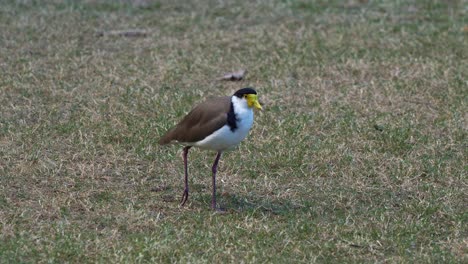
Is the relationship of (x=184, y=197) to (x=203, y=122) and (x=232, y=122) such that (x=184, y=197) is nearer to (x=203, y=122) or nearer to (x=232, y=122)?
(x=203, y=122)

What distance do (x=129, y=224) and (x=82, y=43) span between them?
14.3 feet

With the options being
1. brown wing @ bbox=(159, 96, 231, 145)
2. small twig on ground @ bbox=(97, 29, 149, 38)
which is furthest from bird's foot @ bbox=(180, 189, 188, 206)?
small twig on ground @ bbox=(97, 29, 149, 38)

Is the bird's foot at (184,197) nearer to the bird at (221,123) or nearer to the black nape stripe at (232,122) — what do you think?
the bird at (221,123)

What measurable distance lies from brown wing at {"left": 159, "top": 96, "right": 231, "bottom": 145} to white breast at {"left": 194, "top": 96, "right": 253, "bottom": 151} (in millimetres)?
37

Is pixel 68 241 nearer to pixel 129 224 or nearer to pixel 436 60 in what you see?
pixel 129 224

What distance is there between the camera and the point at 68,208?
5.75 metres

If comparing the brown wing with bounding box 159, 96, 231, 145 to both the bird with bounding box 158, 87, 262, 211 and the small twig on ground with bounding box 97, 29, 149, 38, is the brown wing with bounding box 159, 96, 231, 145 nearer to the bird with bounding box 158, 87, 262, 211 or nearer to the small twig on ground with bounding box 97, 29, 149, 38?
the bird with bounding box 158, 87, 262, 211

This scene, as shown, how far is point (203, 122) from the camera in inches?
228

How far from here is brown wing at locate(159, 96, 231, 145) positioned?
225 inches

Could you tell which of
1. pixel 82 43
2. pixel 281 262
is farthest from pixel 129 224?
pixel 82 43

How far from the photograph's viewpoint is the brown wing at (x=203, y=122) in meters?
5.71

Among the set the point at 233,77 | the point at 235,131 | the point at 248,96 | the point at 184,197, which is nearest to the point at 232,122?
the point at 235,131

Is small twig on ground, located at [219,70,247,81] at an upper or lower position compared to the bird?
lower

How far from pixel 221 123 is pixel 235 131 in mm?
101
